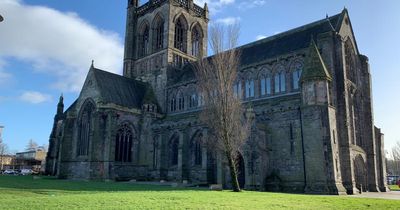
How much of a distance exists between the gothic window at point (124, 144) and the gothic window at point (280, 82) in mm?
19243

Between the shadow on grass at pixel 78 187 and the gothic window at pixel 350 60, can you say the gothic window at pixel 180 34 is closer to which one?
the gothic window at pixel 350 60

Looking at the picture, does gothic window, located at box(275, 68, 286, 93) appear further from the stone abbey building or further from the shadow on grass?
the shadow on grass

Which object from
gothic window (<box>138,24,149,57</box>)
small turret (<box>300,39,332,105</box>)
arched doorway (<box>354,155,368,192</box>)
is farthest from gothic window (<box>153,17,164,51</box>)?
arched doorway (<box>354,155,368,192</box>)

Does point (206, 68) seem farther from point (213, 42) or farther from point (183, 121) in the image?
point (183, 121)

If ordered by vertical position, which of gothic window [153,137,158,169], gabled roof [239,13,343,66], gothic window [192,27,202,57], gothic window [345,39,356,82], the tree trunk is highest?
gothic window [192,27,202,57]

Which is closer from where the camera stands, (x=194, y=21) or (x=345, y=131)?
(x=345, y=131)

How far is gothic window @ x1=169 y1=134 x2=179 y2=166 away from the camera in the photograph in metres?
41.0

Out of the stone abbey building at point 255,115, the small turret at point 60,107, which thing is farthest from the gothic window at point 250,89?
the small turret at point 60,107

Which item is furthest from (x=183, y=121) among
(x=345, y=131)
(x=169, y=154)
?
(x=345, y=131)

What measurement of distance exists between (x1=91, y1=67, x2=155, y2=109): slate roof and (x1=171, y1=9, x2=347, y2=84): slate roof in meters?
15.3

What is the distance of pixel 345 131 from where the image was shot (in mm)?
30969

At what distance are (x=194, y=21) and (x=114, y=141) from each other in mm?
24294

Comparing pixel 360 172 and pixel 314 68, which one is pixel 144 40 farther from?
pixel 360 172

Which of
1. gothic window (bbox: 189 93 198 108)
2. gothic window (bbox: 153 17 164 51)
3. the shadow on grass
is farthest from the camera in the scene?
gothic window (bbox: 153 17 164 51)
